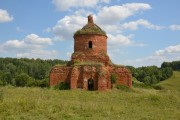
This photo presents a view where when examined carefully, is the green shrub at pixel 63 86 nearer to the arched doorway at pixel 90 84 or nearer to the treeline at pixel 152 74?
the arched doorway at pixel 90 84

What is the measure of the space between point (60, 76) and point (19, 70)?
67.2m

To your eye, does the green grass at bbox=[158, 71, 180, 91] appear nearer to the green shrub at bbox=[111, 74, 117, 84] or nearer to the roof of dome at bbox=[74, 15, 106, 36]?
the roof of dome at bbox=[74, 15, 106, 36]

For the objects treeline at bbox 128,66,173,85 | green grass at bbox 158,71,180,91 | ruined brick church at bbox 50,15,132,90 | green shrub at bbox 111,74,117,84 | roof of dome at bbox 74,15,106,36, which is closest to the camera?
ruined brick church at bbox 50,15,132,90

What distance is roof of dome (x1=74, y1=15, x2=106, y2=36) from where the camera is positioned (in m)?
32.3

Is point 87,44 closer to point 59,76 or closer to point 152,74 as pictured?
point 59,76

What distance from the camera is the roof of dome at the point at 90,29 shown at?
106 feet

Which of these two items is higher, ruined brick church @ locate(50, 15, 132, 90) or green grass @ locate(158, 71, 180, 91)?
ruined brick church @ locate(50, 15, 132, 90)

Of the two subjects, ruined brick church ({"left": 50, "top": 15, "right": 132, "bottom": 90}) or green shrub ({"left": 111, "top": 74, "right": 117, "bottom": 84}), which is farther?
green shrub ({"left": 111, "top": 74, "right": 117, "bottom": 84})

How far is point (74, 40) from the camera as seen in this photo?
33.1 metres

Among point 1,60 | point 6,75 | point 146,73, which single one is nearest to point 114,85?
point 146,73

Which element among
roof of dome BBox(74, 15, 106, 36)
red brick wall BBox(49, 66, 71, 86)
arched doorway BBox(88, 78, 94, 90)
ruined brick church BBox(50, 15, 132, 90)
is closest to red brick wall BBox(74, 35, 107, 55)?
ruined brick church BBox(50, 15, 132, 90)

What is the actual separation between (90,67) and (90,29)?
5430mm

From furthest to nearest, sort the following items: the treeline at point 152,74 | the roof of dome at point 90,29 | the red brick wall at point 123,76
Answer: the treeline at point 152,74 → the roof of dome at point 90,29 → the red brick wall at point 123,76

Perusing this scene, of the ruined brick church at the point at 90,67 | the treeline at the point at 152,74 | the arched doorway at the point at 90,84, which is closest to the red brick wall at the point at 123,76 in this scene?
the ruined brick church at the point at 90,67
